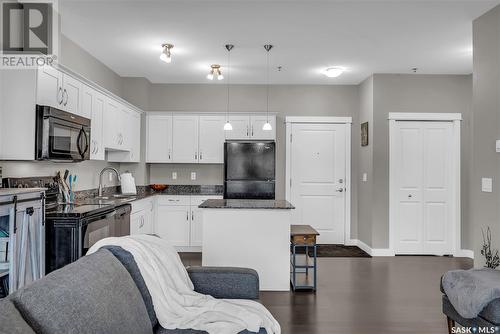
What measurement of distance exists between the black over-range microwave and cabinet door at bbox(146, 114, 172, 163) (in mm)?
2187

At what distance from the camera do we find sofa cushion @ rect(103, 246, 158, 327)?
1.84 meters

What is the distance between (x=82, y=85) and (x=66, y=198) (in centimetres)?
121

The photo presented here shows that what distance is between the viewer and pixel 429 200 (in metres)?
5.61

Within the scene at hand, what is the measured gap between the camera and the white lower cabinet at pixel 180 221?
5.71 metres

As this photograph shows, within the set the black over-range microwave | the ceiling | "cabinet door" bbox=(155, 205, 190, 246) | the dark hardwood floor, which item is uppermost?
the ceiling

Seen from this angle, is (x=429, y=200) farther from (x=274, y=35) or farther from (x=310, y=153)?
(x=274, y=35)

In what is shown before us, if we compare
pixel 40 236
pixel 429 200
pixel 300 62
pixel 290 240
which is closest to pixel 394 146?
pixel 429 200

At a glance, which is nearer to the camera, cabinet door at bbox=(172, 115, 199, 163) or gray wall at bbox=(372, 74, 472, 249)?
gray wall at bbox=(372, 74, 472, 249)

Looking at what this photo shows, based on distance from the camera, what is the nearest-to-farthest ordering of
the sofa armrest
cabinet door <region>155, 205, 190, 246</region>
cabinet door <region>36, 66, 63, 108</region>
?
the sofa armrest → cabinet door <region>36, 66, 63, 108</region> → cabinet door <region>155, 205, 190, 246</region>

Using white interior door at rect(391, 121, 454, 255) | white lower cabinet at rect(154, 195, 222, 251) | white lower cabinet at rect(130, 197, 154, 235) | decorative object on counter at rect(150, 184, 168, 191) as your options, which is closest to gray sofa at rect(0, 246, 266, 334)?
white lower cabinet at rect(130, 197, 154, 235)

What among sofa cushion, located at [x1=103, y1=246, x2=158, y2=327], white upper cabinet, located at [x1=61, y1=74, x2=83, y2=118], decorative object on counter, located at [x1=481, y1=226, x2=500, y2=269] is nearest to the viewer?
sofa cushion, located at [x1=103, y1=246, x2=158, y2=327]

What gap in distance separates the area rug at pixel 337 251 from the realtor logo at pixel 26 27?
4.23m

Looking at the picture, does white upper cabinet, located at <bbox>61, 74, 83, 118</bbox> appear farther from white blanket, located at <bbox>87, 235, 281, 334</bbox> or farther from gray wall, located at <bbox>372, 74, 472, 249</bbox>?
gray wall, located at <bbox>372, 74, 472, 249</bbox>

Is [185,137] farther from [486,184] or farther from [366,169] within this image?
[486,184]
